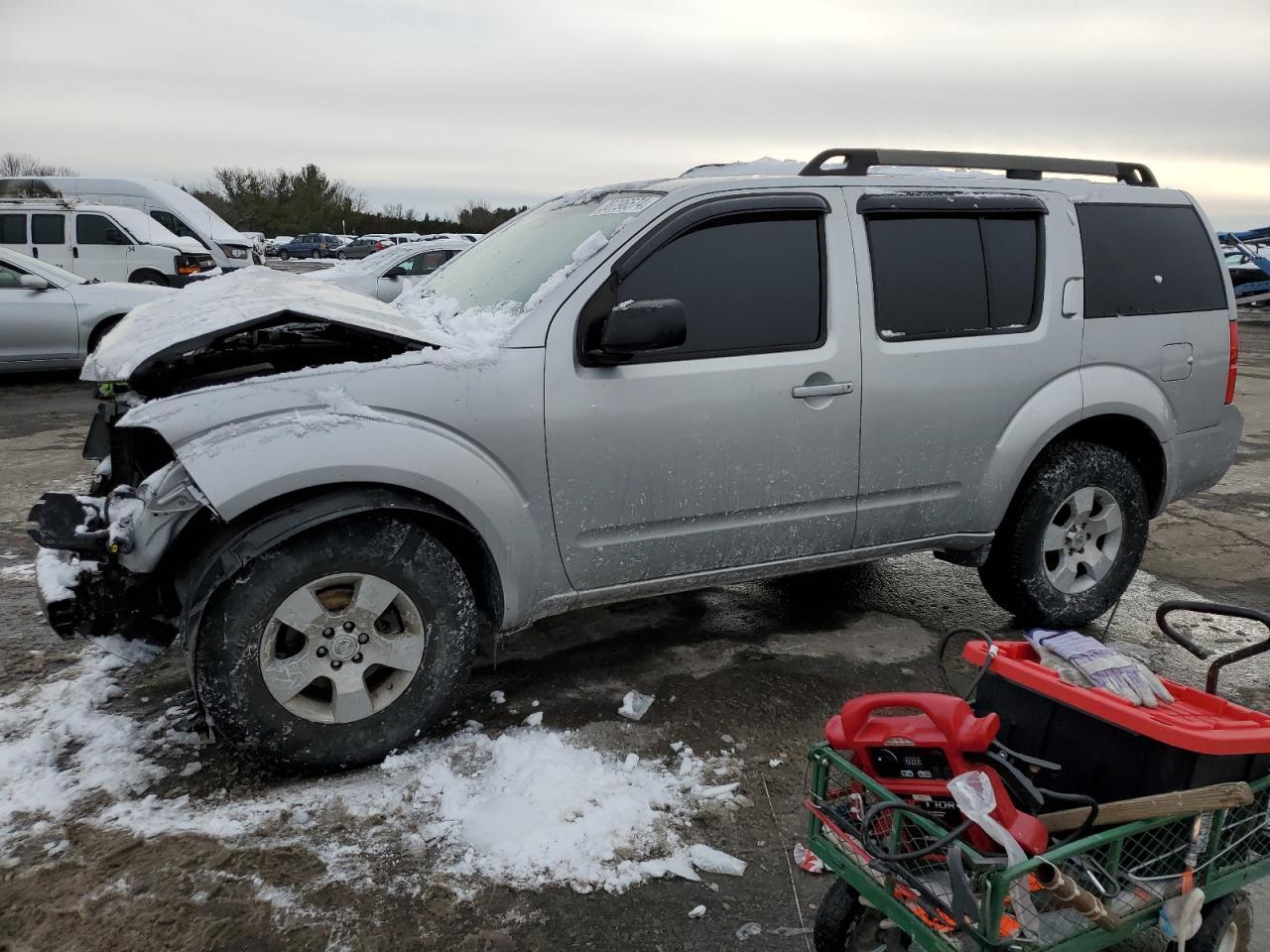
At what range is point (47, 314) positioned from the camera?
10586mm

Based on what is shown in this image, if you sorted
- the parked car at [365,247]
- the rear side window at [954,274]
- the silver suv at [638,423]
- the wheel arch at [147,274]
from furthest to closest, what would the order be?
the parked car at [365,247] < the wheel arch at [147,274] < the rear side window at [954,274] < the silver suv at [638,423]

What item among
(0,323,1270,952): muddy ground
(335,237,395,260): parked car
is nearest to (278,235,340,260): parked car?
(335,237,395,260): parked car

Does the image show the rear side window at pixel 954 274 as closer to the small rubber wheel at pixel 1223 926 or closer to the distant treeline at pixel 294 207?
the small rubber wheel at pixel 1223 926

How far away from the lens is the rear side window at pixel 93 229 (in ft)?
48.7

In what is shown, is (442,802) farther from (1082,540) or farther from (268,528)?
(1082,540)

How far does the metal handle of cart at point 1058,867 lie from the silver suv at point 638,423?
1.39 metres

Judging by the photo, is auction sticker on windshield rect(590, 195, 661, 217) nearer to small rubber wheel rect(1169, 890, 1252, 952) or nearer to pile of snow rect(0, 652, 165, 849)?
pile of snow rect(0, 652, 165, 849)

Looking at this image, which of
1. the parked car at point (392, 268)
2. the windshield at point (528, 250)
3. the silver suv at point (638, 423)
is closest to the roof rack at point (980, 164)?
the silver suv at point (638, 423)

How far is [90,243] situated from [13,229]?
1048 mm

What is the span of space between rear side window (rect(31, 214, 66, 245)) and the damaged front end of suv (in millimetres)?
13293

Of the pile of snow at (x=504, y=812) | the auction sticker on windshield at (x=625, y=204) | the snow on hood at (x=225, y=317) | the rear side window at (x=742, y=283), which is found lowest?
the pile of snow at (x=504, y=812)

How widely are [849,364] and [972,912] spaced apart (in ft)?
7.30


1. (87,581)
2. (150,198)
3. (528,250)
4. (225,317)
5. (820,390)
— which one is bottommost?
(87,581)

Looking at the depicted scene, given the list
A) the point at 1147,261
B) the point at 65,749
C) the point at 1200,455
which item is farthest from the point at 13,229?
the point at 1200,455
